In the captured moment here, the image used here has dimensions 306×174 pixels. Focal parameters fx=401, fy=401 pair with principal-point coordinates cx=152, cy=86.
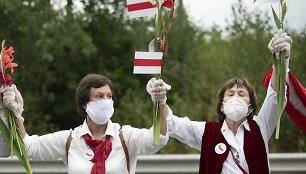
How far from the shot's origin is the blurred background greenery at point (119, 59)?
24.3 feet

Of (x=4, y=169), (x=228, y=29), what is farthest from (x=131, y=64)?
(x=4, y=169)

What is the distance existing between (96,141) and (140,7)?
1115 mm

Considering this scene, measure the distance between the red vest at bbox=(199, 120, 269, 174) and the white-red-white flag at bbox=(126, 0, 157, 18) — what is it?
117cm

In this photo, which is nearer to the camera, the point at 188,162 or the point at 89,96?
the point at 89,96

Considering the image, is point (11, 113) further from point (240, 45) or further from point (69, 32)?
point (69, 32)

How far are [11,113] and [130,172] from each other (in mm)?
1039

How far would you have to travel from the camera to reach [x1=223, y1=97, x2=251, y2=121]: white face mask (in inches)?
128

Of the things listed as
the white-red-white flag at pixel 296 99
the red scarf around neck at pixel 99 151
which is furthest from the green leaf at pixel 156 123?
the white-red-white flag at pixel 296 99

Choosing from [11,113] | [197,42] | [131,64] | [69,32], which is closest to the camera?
[11,113]

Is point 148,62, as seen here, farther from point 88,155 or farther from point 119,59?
point 119,59

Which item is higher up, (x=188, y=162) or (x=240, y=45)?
(x=240, y=45)

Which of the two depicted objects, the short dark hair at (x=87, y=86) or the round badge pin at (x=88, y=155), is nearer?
the round badge pin at (x=88, y=155)

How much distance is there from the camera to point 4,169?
4586 millimetres

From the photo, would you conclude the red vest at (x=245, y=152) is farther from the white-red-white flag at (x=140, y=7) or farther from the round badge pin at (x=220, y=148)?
the white-red-white flag at (x=140, y=7)
